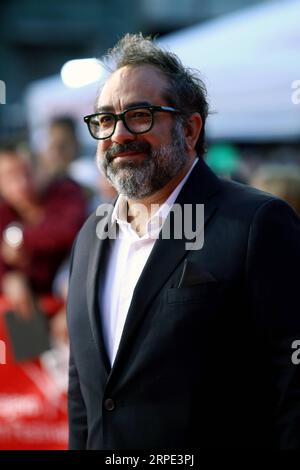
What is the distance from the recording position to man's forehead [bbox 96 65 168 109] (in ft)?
6.95

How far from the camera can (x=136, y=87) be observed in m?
2.13

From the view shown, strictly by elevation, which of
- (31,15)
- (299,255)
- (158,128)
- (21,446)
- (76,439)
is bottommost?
(21,446)

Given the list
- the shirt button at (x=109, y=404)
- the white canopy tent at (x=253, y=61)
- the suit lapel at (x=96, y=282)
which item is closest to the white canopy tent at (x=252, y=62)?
the white canopy tent at (x=253, y=61)

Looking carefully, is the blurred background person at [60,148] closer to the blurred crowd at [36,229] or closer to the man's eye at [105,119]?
the blurred crowd at [36,229]

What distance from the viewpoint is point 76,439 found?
2438 mm

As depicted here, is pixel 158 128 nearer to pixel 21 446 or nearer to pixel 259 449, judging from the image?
pixel 259 449

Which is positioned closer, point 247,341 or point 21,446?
point 247,341

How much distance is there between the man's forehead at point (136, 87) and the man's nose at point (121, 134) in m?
0.06

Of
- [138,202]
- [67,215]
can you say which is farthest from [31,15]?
[138,202]

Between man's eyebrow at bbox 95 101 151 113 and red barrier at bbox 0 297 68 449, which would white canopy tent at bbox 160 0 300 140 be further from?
man's eyebrow at bbox 95 101 151 113

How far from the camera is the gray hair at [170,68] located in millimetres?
2172

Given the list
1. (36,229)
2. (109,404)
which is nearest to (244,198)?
(109,404)

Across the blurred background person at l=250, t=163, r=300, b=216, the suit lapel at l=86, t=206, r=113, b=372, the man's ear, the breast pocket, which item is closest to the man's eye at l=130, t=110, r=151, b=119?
the man's ear
